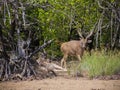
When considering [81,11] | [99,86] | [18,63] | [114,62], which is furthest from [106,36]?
[99,86]

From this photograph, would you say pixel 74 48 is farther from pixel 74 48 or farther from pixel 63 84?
pixel 63 84

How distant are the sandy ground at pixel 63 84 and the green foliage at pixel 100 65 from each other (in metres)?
0.86

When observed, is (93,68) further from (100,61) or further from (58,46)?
(58,46)

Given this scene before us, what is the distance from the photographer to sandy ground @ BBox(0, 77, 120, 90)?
11984 mm

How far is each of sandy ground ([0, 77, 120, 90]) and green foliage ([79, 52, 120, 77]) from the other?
0.86 meters

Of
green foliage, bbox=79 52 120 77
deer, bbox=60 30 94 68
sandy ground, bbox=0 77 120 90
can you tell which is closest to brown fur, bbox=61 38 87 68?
deer, bbox=60 30 94 68

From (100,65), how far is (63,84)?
2.48m

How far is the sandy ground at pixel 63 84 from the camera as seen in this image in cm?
1198

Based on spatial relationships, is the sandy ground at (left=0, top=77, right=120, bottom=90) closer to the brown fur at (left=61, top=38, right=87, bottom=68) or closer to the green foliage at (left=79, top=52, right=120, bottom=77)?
the green foliage at (left=79, top=52, right=120, bottom=77)

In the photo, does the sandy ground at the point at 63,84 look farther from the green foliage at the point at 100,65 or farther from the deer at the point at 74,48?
the deer at the point at 74,48

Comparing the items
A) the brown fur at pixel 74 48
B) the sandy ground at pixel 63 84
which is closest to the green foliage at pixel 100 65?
the sandy ground at pixel 63 84

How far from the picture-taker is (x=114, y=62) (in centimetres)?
1512

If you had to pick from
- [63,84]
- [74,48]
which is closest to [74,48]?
[74,48]

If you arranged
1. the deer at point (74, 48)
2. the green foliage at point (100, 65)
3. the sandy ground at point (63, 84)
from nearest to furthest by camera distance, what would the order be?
1. the sandy ground at point (63, 84)
2. the green foliage at point (100, 65)
3. the deer at point (74, 48)
